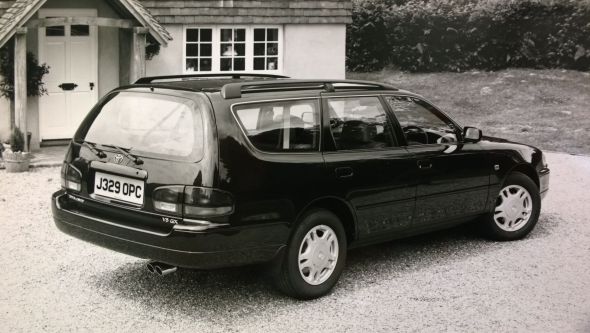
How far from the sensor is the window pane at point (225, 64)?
1695 cm

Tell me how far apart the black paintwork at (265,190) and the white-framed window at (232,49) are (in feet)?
32.4

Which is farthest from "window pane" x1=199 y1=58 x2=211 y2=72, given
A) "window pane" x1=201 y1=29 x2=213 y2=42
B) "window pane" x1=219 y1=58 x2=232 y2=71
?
"window pane" x1=201 y1=29 x2=213 y2=42

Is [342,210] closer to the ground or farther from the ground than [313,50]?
closer to the ground

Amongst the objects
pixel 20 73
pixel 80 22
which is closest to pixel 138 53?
pixel 80 22

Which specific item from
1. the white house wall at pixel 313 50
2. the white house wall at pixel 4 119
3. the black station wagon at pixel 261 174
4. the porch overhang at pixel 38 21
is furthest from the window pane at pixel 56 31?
the black station wagon at pixel 261 174

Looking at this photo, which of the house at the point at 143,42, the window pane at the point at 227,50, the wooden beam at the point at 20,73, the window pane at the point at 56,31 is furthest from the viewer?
the window pane at the point at 227,50

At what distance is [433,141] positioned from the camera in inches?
293

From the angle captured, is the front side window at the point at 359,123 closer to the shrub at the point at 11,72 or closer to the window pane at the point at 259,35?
the shrub at the point at 11,72

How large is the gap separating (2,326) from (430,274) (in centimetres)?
353

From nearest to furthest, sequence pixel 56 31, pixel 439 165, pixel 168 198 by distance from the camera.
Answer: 1. pixel 168 198
2. pixel 439 165
3. pixel 56 31

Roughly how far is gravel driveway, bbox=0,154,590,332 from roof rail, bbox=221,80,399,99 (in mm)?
1623

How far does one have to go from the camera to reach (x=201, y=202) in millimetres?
5578

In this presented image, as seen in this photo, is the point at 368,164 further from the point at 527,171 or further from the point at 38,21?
the point at 38,21

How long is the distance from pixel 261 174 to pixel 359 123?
1.31m
